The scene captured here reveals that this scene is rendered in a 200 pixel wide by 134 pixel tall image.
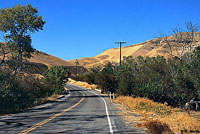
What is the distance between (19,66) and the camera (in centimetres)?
2802

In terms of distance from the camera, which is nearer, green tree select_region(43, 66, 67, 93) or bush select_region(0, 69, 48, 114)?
bush select_region(0, 69, 48, 114)

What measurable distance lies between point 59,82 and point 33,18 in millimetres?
23566

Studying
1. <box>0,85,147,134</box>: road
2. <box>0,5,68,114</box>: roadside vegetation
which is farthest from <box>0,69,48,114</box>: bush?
<box>0,85,147,134</box>: road

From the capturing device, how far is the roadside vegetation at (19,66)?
21469 millimetres

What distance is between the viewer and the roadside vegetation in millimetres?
21469

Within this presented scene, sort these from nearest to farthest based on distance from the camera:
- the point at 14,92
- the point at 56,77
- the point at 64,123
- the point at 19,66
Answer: the point at 64,123
the point at 14,92
the point at 19,66
the point at 56,77

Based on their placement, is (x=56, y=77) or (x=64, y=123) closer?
(x=64, y=123)

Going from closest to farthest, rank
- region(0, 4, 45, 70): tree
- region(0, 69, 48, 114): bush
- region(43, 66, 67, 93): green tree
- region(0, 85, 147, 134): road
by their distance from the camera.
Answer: region(0, 85, 147, 134): road → region(0, 69, 48, 114): bush → region(0, 4, 45, 70): tree → region(43, 66, 67, 93): green tree

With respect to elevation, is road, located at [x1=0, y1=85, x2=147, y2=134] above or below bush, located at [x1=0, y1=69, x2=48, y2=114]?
below

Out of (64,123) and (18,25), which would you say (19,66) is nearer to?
(18,25)

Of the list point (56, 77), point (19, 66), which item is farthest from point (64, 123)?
point (56, 77)

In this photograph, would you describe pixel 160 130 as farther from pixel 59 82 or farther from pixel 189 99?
pixel 59 82

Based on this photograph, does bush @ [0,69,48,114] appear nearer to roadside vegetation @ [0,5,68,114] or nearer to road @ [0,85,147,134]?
roadside vegetation @ [0,5,68,114]

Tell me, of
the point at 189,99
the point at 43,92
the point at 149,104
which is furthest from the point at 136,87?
the point at 43,92
